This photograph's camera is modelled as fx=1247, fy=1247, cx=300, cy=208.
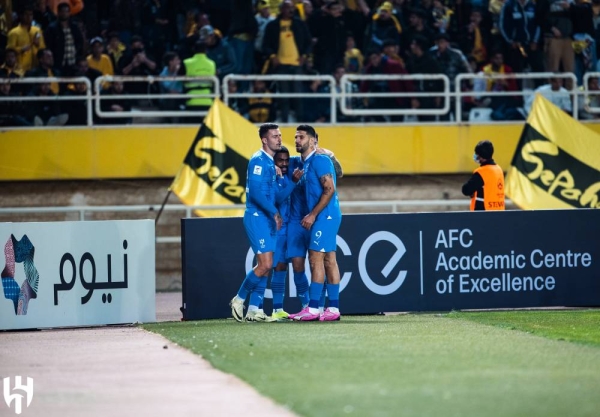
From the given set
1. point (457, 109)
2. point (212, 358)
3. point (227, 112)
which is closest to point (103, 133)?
point (227, 112)

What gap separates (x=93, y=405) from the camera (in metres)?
8.43

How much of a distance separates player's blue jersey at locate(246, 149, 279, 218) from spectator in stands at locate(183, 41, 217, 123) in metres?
8.26

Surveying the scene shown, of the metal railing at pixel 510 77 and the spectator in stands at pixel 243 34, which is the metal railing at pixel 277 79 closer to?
the spectator in stands at pixel 243 34

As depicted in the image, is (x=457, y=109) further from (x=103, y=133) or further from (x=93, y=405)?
(x=93, y=405)

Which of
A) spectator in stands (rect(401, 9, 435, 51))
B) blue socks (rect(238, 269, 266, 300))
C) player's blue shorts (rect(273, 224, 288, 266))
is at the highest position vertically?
spectator in stands (rect(401, 9, 435, 51))

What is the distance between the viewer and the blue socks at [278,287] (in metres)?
14.4

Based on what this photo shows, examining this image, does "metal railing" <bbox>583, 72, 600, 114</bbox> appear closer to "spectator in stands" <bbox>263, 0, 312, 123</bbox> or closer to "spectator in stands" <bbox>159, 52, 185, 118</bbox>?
"spectator in stands" <bbox>263, 0, 312, 123</bbox>

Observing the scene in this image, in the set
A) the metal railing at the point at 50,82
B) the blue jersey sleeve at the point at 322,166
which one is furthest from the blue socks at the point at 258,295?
the metal railing at the point at 50,82

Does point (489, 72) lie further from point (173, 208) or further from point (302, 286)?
point (302, 286)

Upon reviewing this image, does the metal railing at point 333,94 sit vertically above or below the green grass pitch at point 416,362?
above

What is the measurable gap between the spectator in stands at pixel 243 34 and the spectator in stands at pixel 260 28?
102 mm

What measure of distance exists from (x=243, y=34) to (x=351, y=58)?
Result: 79.2 inches

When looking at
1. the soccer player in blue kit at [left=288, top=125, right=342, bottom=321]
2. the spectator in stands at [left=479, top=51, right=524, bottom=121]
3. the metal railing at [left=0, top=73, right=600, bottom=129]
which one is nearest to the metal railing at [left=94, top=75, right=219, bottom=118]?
the metal railing at [left=0, top=73, right=600, bottom=129]

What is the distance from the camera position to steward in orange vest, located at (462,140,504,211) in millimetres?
16188
